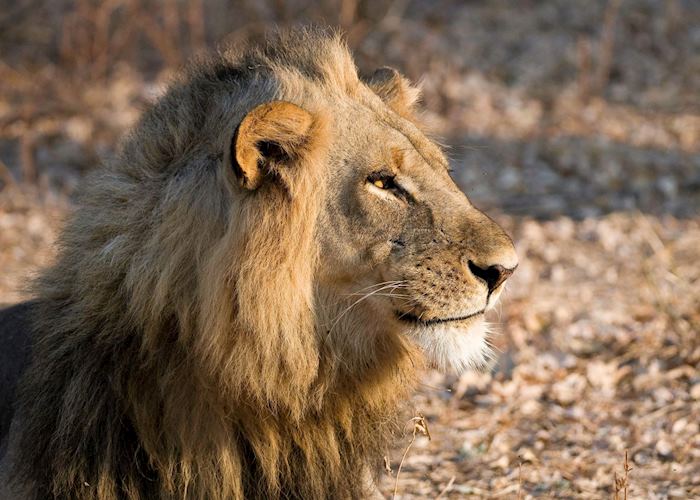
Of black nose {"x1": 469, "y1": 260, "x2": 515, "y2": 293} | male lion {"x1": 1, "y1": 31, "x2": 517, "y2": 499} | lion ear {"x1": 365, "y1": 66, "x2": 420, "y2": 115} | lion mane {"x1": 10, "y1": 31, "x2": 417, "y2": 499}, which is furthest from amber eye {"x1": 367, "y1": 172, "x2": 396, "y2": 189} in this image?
lion ear {"x1": 365, "y1": 66, "x2": 420, "y2": 115}

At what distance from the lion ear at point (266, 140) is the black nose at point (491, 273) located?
587mm

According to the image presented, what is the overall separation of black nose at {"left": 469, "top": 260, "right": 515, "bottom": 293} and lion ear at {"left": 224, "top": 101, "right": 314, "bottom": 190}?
587 mm

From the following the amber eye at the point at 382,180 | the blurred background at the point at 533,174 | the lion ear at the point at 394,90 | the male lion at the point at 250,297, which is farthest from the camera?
the blurred background at the point at 533,174

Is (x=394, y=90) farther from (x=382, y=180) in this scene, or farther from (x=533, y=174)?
(x=533, y=174)

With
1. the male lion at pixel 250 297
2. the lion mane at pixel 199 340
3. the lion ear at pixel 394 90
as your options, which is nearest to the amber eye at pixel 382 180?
the male lion at pixel 250 297

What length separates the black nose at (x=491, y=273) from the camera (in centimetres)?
300

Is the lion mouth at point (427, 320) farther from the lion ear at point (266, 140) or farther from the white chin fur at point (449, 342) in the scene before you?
the lion ear at point (266, 140)

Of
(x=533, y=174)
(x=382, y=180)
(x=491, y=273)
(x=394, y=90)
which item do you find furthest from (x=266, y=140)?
(x=533, y=174)

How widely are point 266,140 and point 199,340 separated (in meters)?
0.58

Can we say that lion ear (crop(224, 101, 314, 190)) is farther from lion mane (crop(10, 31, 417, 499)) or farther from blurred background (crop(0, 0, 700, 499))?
blurred background (crop(0, 0, 700, 499))

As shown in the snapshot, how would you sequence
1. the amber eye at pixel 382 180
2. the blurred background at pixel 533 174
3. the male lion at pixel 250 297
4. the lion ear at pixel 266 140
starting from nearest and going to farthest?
the lion ear at pixel 266 140 → the male lion at pixel 250 297 → the amber eye at pixel 382 180 → the blurred background at pixel 533 174

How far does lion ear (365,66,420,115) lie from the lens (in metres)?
3.59

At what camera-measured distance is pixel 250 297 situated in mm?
2908

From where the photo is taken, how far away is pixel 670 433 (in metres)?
4.57
